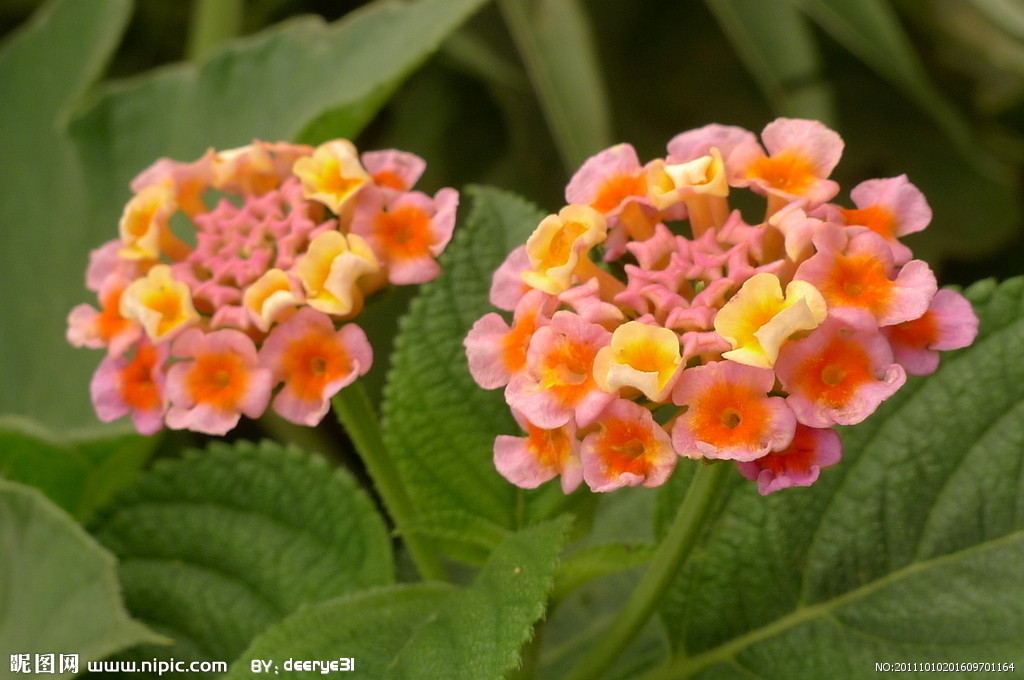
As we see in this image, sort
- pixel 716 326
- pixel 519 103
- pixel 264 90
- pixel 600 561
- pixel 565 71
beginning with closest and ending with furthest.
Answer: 1. pixel 716 326
2. pixel 600 561
3. pixel 264 90
4. pixel 565 71
5. pixel 519 103

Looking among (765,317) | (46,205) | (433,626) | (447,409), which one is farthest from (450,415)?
(46,205)

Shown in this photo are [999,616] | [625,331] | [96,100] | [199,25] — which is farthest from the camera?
[199,25]

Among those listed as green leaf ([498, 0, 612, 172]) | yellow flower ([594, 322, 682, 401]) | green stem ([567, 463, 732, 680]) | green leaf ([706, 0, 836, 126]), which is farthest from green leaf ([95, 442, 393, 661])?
green leaf ([706, 0, 836, 126])

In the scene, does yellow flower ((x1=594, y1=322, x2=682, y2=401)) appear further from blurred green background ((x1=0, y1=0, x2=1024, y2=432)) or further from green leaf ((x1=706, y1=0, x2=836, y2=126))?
green leaf ((x1=706, y1=0, x2=836, y2=126))

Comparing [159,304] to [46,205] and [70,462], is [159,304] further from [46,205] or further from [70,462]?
[46,205]

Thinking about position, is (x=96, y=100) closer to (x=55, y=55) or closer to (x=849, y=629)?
(x=55, y=55)

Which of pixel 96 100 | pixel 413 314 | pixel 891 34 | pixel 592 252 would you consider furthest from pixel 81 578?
pixel 891 34
